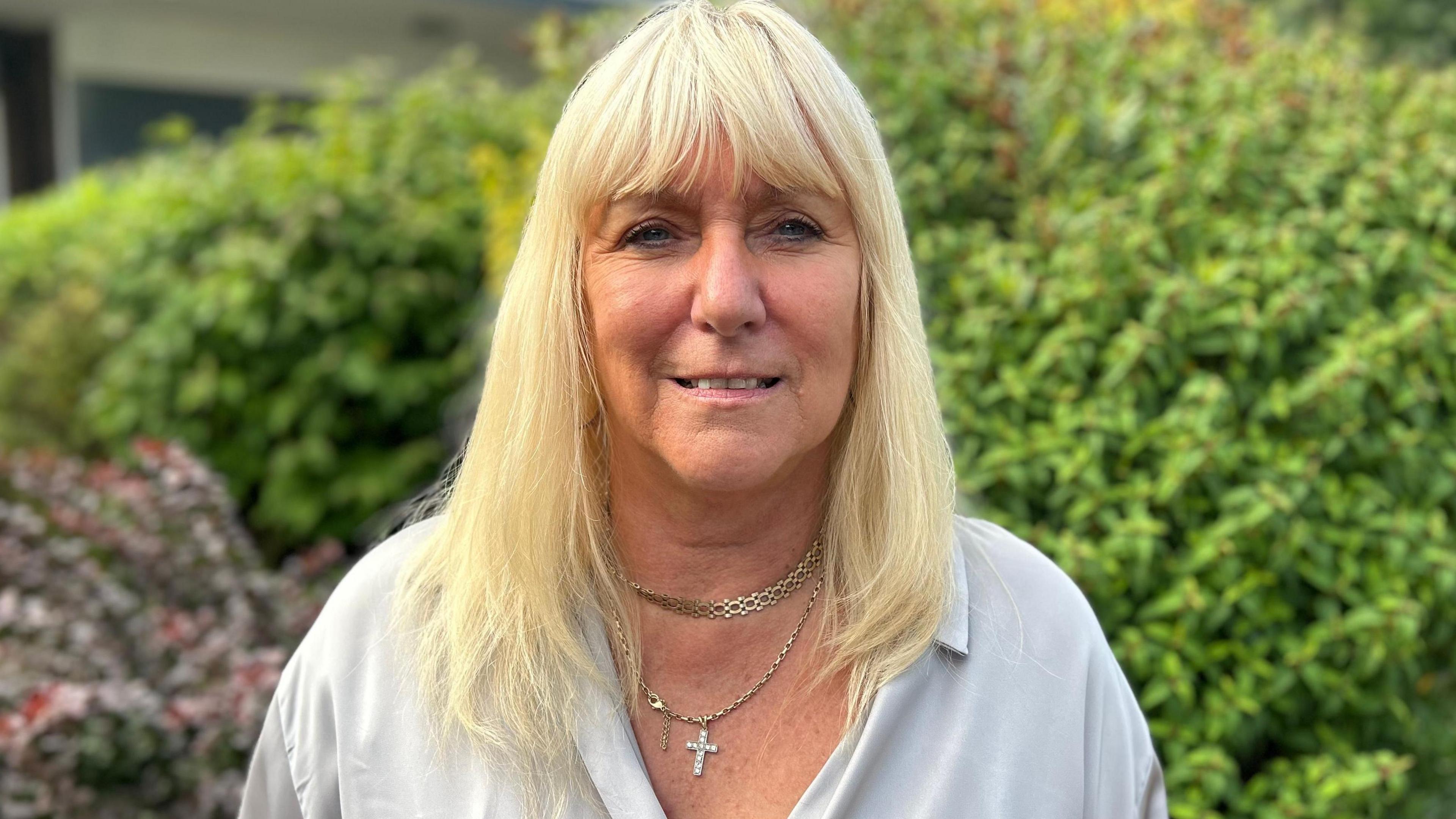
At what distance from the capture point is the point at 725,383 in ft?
5.23

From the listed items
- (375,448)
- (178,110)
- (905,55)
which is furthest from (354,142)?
(178,110)

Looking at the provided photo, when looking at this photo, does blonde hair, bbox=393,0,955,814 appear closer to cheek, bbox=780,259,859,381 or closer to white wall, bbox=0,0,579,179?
cheek, bbox=780,259,859,381

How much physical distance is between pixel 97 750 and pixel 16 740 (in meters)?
0.21

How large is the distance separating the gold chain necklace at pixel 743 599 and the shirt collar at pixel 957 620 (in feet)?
0.61

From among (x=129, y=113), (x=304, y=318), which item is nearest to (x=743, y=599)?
(x=304, y=318)

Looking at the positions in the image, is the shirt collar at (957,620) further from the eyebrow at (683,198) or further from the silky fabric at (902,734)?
the eyebrow at (683,198)

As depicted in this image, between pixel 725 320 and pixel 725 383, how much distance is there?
87 mm

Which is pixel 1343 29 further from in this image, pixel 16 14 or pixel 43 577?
pixel 16 14

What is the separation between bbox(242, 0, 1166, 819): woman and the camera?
5.20 feet

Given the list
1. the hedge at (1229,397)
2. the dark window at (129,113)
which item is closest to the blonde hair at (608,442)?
the hedge at (1229,397)

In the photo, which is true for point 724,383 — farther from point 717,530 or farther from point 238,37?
point 238,37

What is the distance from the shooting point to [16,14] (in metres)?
12.5

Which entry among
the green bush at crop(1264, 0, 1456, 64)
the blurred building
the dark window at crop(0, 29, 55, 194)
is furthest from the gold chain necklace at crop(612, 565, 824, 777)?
the dark window at crop(0, 29, 55, 194)

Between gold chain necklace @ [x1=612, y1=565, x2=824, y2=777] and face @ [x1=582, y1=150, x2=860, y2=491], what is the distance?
0.26 meters
